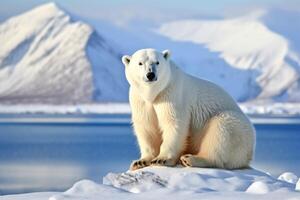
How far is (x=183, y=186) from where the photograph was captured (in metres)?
8.50

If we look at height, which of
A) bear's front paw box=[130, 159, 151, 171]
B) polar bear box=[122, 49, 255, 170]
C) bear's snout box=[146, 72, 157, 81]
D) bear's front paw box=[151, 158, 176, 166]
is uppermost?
bear's snout box=[146, 72, 157, 81]

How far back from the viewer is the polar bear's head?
8.99 meters

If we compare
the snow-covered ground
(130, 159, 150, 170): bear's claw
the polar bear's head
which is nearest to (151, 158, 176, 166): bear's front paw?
the snow-covered ground

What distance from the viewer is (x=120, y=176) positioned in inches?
356

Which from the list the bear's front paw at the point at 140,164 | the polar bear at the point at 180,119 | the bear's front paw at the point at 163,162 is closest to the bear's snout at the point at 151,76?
the polar bear at the point at 180,119

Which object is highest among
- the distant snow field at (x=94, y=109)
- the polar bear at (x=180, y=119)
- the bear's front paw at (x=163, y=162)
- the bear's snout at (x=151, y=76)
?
the bear's snout at (x=151, y=76)

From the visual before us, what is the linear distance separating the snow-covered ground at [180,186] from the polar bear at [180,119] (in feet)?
0.84

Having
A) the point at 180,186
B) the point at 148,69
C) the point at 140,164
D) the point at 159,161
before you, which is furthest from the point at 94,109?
the point at 180,186

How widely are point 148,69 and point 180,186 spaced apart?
133 cm

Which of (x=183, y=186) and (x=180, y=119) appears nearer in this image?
(x=183, y=186)

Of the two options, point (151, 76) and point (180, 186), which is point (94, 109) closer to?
point (151, 76)

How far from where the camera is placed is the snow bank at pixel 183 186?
7.61 meters

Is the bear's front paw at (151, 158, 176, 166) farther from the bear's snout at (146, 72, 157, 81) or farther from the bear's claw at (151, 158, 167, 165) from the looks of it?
the bear's snout at (146, 72, 157, 81)

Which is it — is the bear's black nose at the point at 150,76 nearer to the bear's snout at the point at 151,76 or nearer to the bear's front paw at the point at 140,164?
the bear's snout at the point at 151,76
